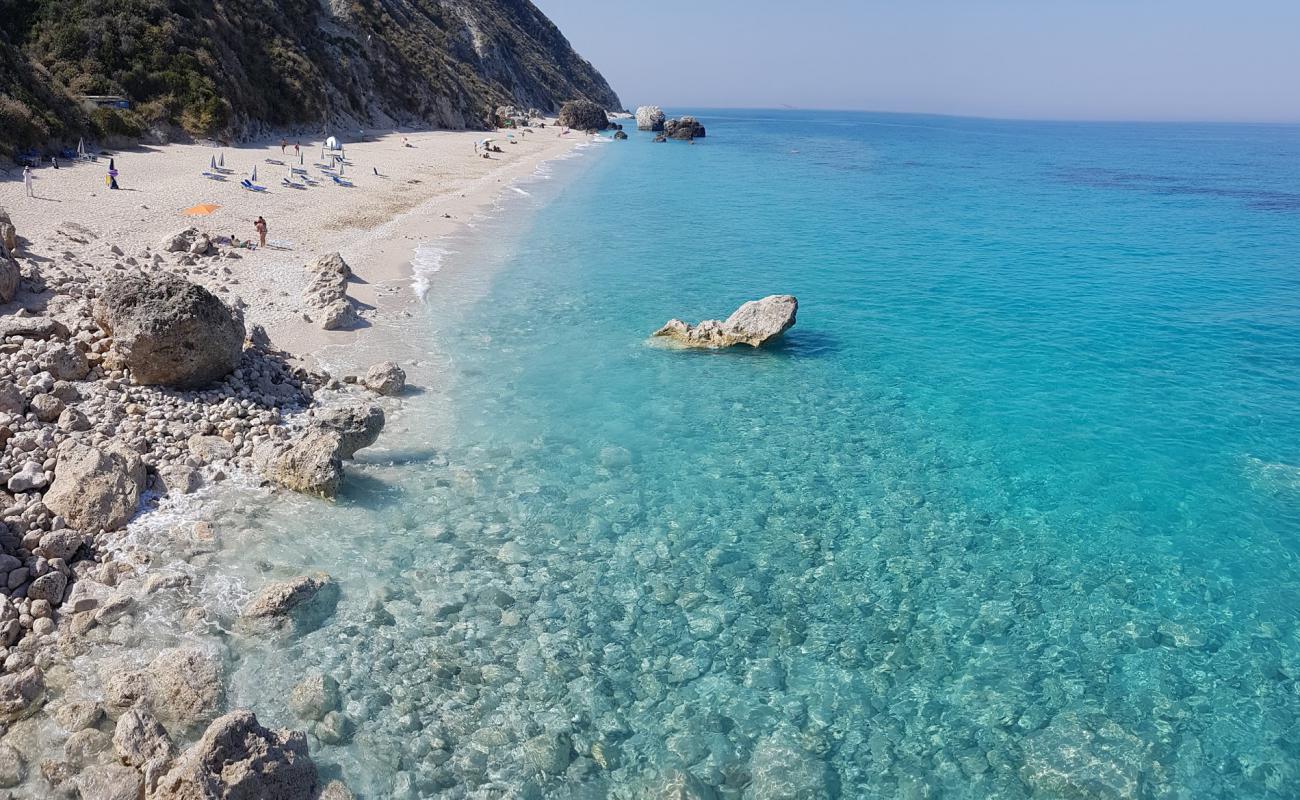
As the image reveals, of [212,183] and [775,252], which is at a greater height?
[212,183]

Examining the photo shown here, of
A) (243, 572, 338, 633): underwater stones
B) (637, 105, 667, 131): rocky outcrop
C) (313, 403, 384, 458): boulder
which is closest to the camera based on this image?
(243, 572, 338, 633): underwater stones

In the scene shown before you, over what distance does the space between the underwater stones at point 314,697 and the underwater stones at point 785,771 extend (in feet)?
18.1

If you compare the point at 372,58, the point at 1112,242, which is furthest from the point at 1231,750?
the point at 372,58

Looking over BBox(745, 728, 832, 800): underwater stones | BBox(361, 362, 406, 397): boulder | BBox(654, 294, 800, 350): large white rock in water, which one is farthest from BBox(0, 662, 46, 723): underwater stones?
BBox(654, 294, 800, 350): large white rock in water

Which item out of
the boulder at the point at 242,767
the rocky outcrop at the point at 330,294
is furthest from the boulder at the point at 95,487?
the rocky outcrop at the point at 330,294

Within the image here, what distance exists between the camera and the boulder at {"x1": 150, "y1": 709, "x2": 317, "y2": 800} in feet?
26.3

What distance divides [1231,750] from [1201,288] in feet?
98.4

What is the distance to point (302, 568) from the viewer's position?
41.1 feet

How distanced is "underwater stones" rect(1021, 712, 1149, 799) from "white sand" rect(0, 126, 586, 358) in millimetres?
19115

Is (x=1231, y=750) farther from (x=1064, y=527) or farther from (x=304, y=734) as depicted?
(x=304, y=734)

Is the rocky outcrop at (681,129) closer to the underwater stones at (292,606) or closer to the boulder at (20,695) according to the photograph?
the underwater stones at (292,606)

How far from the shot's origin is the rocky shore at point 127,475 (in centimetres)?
864

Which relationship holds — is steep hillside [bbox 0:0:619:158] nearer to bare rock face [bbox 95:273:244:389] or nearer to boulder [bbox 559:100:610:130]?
boulder [bbox 559:100:610:130]

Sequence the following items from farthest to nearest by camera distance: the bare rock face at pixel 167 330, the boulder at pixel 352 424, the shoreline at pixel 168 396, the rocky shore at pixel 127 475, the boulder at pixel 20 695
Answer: the bare rock face at pixel 167 330, the boulder at pixel 352 424, the shoreline at pixel 168 396, the boulder at pixel 20 695, the rocky shore at pixel 127 475
